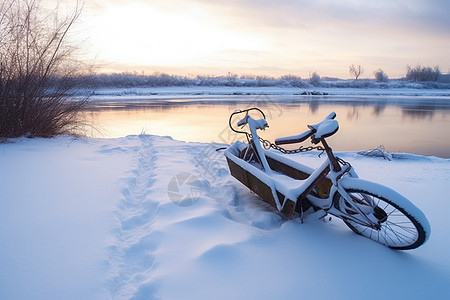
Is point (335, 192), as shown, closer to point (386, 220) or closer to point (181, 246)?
point (386, 220)

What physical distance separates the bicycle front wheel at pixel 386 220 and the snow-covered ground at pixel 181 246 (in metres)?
0.10

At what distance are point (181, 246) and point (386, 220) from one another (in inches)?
72.4

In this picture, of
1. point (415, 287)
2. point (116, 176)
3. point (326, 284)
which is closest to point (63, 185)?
point (116, 176)

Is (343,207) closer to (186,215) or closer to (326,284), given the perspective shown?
(326,284)

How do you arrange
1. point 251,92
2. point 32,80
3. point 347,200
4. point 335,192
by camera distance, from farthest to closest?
point 251,92 < point 32,80 < point 335,192 < point 347,200

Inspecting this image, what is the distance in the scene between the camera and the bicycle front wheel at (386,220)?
208 cm

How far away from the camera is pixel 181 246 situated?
7.85 ft

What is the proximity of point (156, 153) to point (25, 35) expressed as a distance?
3836 millimetres

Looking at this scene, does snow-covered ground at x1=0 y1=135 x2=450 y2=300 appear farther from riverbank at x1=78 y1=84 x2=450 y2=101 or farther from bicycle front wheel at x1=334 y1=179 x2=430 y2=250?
riverbank at x1=78 y1=84 x2=450 y2=101

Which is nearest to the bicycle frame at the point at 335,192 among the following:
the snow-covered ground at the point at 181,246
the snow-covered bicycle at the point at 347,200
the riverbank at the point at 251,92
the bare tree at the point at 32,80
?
the snow-covered bicycle at the point at 347,200

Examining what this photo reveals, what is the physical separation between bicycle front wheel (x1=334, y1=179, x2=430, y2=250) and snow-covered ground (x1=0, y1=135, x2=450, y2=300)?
10 cm

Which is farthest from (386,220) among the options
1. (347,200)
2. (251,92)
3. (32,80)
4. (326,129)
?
(251,92)

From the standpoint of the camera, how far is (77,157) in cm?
495

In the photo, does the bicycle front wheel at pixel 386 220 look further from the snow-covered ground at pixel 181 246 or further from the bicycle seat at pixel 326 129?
the bicycle seat at pixel 326 129
